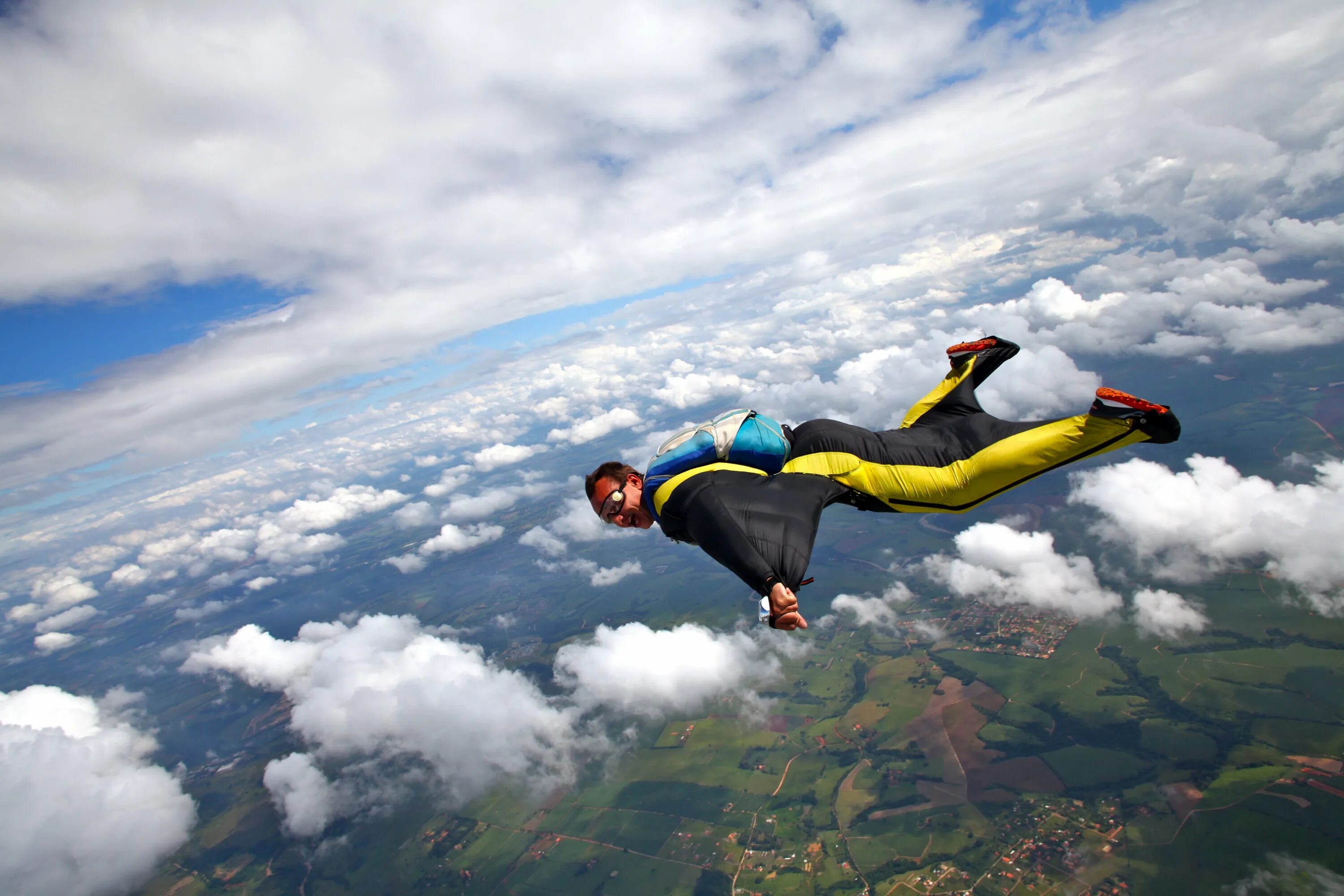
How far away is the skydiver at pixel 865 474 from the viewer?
141 inches

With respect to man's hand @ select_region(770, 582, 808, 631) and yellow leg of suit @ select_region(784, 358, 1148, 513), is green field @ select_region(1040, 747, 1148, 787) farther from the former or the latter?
man's hand @ select_region(770, 582, 808, 631)

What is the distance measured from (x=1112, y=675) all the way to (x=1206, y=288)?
682 ft

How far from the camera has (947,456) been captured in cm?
447

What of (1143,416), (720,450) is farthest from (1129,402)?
(720,450)

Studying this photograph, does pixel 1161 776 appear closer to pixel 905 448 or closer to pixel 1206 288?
pixel 905 448

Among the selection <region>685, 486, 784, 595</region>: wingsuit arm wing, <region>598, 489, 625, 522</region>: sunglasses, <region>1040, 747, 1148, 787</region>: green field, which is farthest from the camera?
<region>1040, 747, 1148, 787</region>: green field

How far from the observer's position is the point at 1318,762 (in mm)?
47938

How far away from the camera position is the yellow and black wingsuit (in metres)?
3.57

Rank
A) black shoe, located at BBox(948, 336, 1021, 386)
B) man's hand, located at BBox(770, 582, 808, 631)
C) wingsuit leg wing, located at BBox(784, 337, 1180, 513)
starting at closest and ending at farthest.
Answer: man's hand, located at BBox(770, 582, 808, 631), wingsuit leg wing, located at BBox(784, 337, 1180, 513), black shoe, located at BBox(948, 336, 1021, 386)

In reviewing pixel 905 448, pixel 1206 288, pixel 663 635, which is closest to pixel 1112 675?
pixel 663 635

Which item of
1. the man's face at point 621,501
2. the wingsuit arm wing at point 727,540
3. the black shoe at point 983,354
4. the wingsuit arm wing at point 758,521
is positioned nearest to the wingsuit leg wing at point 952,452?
the black shoe at point 983,354

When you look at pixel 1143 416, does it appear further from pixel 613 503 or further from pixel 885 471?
pixel 613 503

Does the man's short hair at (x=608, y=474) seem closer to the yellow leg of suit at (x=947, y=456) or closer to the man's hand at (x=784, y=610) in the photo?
the yellow leg of suit at (x=947, y=456)

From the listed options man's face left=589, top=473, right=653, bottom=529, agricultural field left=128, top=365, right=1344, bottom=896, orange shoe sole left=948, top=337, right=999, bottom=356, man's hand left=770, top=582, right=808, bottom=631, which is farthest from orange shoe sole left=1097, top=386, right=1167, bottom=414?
agricultural field left=128, top=365, right=1344, bottom=896
